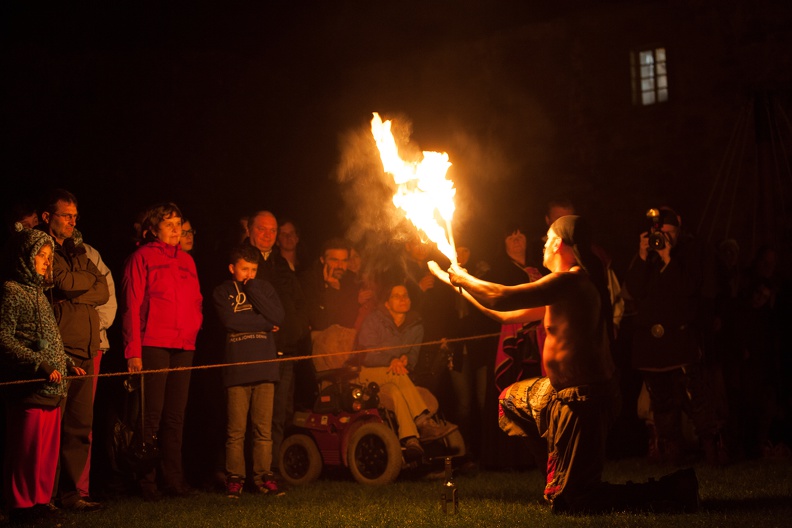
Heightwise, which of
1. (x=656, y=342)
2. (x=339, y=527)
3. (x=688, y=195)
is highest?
(x=688, y=195)

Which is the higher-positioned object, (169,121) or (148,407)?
(169,121)

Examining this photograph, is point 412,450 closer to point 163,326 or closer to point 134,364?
point 163,326

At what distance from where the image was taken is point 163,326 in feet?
24.9

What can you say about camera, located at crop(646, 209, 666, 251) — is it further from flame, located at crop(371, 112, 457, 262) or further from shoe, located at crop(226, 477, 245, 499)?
shoe, located at crop(226, 477, 245, 499)

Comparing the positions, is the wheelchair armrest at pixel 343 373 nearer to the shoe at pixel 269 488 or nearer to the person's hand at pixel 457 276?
the shoe at pixel 269 488

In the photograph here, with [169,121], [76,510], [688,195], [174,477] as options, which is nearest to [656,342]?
[174,477]

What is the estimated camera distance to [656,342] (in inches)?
336

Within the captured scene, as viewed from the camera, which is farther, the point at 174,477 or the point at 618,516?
the point at 174,477

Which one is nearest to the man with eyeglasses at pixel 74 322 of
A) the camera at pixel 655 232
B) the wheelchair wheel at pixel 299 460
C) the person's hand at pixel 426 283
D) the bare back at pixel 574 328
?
the wheelchair wheel at pixel 299 460

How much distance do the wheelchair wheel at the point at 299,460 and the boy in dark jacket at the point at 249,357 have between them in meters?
0.64

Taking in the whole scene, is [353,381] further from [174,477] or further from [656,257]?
[656,257]

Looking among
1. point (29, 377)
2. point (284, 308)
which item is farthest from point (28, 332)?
point (284, 308)

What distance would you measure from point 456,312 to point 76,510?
13.7 feet

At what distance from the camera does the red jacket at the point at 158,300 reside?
24.5 feet
